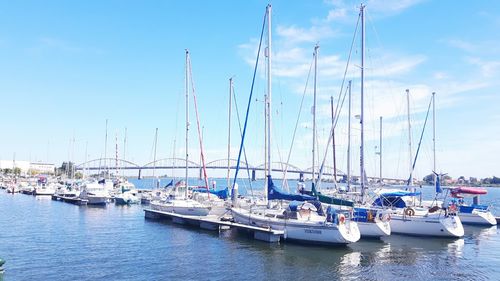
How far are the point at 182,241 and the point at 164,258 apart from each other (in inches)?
238

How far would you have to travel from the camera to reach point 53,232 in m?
34.0

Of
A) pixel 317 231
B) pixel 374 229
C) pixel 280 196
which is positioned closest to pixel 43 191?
pixel 280 196

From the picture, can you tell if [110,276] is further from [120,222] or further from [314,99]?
[314,99]

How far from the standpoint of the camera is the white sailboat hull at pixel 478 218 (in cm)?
4291

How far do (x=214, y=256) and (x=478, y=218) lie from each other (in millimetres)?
29765

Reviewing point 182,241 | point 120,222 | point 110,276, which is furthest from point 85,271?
point 120,222

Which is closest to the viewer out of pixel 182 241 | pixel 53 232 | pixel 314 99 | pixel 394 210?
pixel 182 241

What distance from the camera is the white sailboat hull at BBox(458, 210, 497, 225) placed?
4291cm

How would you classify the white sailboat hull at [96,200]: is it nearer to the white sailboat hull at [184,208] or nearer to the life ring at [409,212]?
the white sailboat hull at [184,208]

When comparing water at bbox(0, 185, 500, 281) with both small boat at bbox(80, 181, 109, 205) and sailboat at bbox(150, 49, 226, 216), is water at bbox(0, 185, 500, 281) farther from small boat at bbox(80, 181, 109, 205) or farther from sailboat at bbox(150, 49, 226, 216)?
small boat at bbox(80, 181, 109, 205)

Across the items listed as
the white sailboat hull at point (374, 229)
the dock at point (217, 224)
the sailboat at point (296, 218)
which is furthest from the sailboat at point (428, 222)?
the dock at point (217, 224)

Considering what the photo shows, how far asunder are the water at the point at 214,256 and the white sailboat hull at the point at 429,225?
81cm

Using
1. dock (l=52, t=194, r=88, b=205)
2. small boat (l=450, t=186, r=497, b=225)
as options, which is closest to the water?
small boat (l=450, t=186, r=497, b=225)

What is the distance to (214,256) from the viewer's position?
1021 inches
